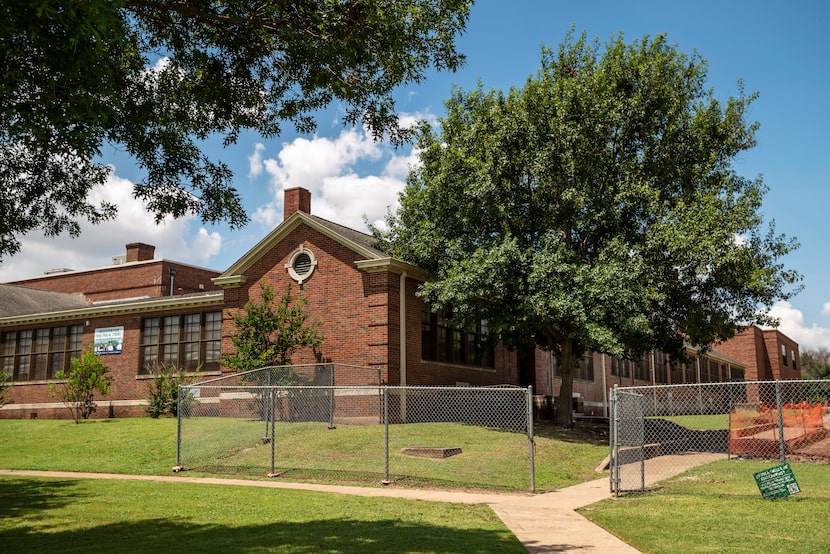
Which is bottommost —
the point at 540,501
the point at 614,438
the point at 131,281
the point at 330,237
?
the point at 540,501

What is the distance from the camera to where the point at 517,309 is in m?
20.8

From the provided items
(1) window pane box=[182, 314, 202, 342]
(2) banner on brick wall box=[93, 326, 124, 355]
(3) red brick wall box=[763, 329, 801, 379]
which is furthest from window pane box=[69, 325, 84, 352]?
(3) red brick wall box=[763, 329, 801, 379]

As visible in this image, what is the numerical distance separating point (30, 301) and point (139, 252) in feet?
30.4

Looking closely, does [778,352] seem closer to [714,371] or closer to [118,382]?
[714,371]

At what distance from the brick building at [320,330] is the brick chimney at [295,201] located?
1.5 inches

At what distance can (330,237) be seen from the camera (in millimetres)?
24250

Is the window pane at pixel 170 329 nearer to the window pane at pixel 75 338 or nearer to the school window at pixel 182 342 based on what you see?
the school window at pixel 182 342

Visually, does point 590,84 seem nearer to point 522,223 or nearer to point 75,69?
point 522,223

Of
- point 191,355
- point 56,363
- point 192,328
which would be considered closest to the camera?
point 191,355

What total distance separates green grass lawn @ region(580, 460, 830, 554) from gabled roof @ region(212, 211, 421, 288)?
37.8 ft

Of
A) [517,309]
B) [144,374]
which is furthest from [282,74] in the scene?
[144,374]

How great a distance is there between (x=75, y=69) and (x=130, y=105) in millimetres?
3713

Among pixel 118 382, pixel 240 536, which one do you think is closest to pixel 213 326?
pixel 118 382

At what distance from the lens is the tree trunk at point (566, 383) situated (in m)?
A: 23.3
